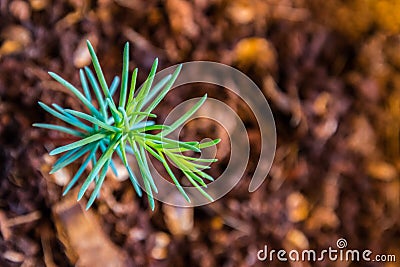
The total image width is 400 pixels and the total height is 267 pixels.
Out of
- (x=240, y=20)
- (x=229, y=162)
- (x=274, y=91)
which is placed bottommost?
(x=229, y=162)

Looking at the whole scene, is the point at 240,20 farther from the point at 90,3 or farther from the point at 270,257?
the point at 270,257

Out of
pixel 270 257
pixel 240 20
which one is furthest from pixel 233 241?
pixel 240 20

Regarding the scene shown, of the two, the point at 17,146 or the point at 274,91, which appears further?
the point at 274,91

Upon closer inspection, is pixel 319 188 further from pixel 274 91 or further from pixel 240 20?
pixel 240 20

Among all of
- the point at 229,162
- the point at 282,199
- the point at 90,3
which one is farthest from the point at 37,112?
the point at 282,199

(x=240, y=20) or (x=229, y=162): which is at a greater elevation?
(x=240, y=20)

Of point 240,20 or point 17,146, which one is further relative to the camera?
point 240,20
